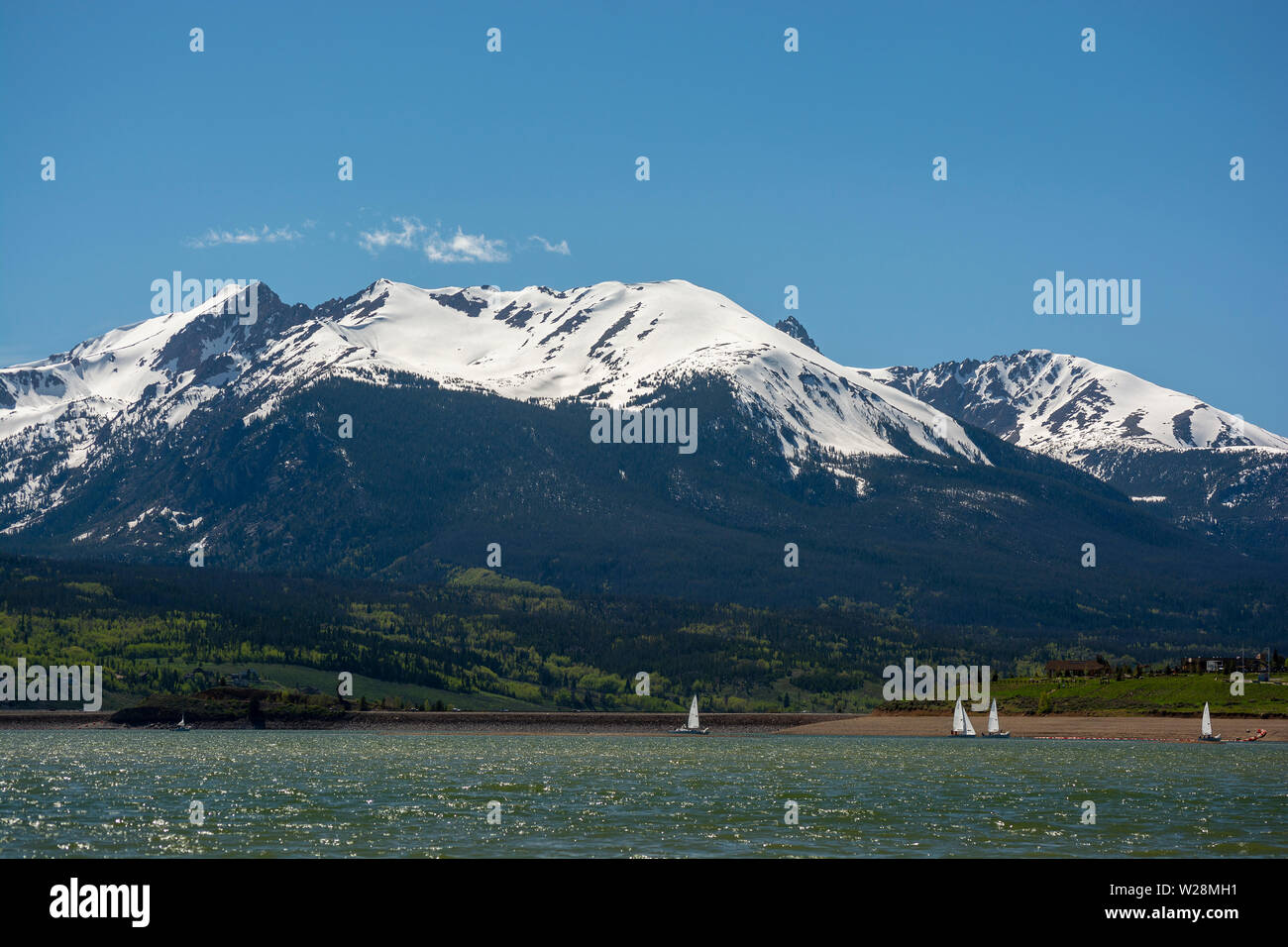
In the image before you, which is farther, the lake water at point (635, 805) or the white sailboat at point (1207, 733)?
the white sailboat at point (1207, 733)

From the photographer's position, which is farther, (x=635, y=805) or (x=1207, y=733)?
(x=1207, y=733)

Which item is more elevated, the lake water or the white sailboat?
the lake water

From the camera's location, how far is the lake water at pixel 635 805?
205 feet

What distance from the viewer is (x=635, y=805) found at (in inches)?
3329

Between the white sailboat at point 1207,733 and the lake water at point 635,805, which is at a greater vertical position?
the lake water at point 635,805

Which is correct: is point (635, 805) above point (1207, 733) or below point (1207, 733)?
above

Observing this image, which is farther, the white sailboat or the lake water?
the white sailboat

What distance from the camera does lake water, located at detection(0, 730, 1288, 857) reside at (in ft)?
205
